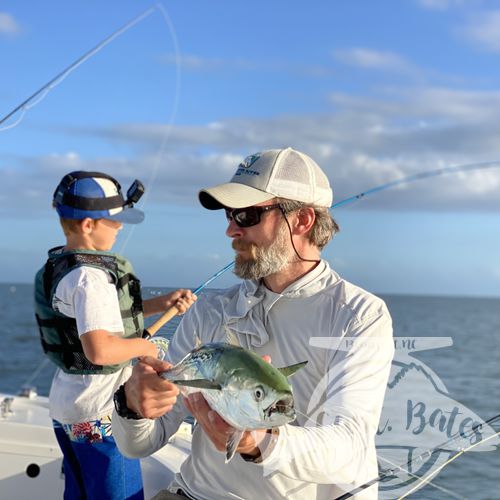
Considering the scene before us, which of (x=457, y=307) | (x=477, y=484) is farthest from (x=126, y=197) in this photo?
(x=457, y=307)

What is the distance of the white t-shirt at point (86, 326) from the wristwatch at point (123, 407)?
55cm

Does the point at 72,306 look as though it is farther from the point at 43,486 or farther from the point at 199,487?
the point at 43,486

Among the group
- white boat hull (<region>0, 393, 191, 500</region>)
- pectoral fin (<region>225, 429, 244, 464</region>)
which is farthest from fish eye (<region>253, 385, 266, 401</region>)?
white boat hull (<region>0, 393, 191, 500</region>)

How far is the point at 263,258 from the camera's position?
2.66 meters

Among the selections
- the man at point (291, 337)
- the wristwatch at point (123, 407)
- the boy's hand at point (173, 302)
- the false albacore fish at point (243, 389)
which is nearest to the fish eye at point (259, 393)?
the false albacore fish at point (243, 389)

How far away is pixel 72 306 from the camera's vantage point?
9.84 ft

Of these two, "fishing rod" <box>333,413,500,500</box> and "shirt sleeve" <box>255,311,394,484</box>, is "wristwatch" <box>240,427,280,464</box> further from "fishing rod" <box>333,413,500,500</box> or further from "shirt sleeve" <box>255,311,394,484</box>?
"fishing rod" <box>333,413,500,500</box>

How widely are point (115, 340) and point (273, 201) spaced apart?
2.40 ft

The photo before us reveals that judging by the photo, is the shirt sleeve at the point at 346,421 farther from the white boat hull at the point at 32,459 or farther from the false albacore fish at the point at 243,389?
the white boat hull at the point at 32,459

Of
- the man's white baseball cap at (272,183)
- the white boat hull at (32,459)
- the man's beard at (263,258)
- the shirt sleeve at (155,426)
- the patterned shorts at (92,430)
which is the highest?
the man's white baseball cap at (272,183)

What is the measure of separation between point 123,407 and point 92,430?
0.78 meters

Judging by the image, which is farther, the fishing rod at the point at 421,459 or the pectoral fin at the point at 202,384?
the fishing rod at the point at 421,459

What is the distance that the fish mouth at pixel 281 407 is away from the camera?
1.74m

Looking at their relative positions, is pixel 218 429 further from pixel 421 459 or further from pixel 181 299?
pixel 181 299
